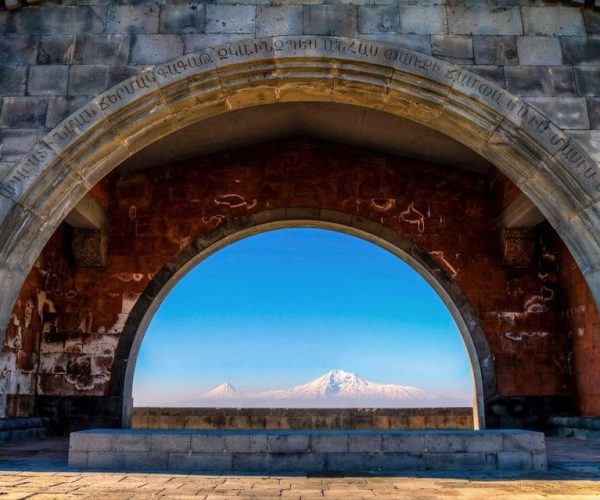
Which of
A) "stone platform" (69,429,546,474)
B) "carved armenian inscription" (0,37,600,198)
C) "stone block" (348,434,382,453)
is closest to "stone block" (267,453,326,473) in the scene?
"stone platform" (69,429,546,474)

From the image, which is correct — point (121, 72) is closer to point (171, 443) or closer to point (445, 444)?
point (171, 443)

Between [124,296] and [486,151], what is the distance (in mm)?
5444

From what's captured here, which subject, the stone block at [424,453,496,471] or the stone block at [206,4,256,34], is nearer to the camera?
the stone block at [424,453,496,471]

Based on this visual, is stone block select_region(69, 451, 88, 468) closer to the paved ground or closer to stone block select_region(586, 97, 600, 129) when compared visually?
the paved ground

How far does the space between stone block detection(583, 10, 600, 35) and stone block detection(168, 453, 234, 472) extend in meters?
4.58

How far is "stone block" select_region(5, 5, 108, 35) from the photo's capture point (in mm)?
5164

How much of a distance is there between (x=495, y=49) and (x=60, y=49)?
3.67 meters


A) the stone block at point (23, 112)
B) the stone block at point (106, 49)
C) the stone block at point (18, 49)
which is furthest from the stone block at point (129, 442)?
the stone block at point (18, 49)

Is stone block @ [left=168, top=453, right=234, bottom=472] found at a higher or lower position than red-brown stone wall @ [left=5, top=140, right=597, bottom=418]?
Result: lower

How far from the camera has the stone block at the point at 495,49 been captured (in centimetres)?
507

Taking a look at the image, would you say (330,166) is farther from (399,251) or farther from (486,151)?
(486,151)

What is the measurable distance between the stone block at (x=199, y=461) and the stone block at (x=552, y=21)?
4.26m

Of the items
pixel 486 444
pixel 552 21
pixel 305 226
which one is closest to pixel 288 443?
pixel 486 444

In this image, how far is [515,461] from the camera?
428cm
